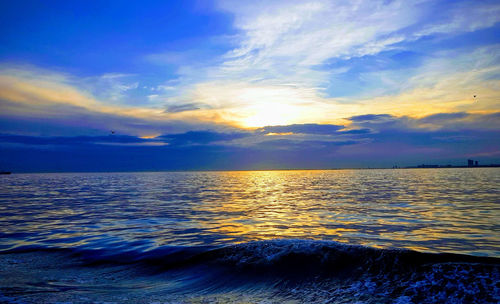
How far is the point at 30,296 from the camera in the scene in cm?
778

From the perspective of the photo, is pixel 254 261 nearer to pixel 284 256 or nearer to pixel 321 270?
pixel 284 256

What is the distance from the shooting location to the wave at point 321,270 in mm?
8000

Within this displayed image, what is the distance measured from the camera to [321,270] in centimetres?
1023

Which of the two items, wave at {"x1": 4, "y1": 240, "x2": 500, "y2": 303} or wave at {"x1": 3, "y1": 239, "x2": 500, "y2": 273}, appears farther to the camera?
wave at {"x1": 3, "y1": 239, "x2": 500, "y2": 273}

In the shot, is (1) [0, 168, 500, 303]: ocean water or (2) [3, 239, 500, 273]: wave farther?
(2) [3, 239, 500, 273]: wave

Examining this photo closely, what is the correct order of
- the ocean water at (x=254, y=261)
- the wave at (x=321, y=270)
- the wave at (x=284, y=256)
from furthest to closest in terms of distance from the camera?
the wave at (x=284, y=256), the ocean water at (x=254, y=261), the wave at (x=321, y=270)

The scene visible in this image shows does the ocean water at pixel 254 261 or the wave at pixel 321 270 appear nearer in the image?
the wave at pixel 321 270

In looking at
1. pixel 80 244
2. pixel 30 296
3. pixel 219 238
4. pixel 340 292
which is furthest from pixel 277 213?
pixel 30 296

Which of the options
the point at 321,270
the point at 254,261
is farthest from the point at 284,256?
the point at 321,270

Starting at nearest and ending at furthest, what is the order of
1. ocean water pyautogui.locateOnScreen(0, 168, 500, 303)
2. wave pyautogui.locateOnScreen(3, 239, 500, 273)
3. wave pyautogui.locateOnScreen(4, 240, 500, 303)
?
wave pyautogui.locateOnScreen(4, 240, 500, 303) < ocean water pyautogui.locateOnScreen(0, 168, 500, 303) < wave pyautogui.locateOnScreen(3, 239, 500, 273)

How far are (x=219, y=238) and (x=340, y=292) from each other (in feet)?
27.3

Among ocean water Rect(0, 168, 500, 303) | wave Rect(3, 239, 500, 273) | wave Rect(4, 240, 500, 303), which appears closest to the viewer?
wave Rect(4, 240, 500, 303)

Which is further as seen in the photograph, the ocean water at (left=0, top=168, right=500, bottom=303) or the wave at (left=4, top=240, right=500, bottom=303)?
the ocean water at (left=0, top=168, right=500, bottom=303)

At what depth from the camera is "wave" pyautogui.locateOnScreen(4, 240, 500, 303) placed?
8000mm
